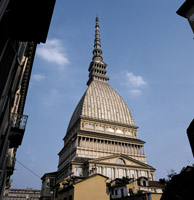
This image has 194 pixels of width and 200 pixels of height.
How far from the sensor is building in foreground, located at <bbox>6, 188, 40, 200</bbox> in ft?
284

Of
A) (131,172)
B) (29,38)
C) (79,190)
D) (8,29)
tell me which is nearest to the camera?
Answer: (8,29)

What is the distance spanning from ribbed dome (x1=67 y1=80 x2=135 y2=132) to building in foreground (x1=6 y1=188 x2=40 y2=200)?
41.5 m

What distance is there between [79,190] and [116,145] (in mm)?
43714

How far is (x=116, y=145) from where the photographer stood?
66.1 m

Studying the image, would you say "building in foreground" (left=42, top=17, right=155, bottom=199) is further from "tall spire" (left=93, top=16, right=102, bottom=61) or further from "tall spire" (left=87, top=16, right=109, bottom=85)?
"tall spire" (left=93, top=16, right=102, bottom=61)

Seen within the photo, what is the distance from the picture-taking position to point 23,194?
90312mm

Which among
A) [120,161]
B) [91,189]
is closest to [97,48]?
[120,161]

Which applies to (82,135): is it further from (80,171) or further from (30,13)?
(30,13)

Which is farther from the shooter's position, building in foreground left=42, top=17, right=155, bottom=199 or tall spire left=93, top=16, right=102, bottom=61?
tall spire left=93, top=16, right=102, bottom=61

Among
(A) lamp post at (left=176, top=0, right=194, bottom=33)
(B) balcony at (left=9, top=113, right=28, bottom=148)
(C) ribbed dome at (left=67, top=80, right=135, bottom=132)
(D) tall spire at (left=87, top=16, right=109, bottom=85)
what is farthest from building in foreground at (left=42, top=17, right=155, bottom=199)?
(A) lamp post at (left=176, top=0, right=194, bottom=33)

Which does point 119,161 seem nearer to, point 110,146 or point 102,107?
point 110,146

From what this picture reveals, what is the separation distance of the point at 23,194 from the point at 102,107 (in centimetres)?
5952

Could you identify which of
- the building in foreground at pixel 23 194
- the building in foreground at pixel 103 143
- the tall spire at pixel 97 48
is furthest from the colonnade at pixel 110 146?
the tall spire at pixel 97 48

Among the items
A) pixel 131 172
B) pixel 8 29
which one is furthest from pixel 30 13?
pixel 131 172
